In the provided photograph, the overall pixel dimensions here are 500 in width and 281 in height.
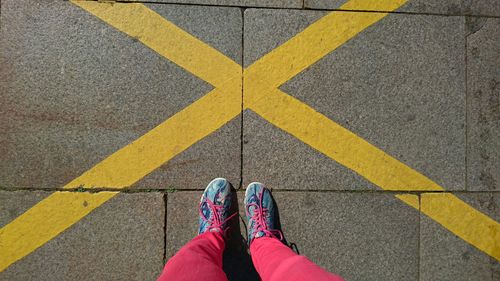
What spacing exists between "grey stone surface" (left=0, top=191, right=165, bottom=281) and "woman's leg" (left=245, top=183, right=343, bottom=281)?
0.66 metres

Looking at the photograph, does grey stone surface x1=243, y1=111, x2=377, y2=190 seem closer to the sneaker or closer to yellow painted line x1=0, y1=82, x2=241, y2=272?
the sneaker

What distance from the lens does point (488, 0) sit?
2660mm

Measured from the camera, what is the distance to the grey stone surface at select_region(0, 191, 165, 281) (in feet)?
8.08

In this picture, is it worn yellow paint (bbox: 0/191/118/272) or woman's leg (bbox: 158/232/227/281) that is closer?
woman's leg (bbox: 158/232/227/281)

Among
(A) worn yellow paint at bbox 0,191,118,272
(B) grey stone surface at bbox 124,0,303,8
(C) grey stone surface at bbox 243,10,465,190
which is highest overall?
(B) grey stone surface at bbox 124,0,303,8

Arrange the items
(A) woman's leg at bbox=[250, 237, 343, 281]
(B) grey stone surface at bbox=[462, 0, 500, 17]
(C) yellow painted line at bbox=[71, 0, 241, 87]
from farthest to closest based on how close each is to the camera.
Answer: (B) grey stone surface at bbox=[462, 0, 500, 17], (C) yellow painted line at bbox=[71, 0, 241, 87], (A) woman's leg at bbox=[250, 237, 343, 281]

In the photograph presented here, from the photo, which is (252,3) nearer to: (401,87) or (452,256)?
(401,87)

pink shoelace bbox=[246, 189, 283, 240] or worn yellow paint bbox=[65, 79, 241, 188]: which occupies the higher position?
worn yellow paint bbox=[65, 79, 241, 188]

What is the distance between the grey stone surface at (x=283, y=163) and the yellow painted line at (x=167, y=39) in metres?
0.38

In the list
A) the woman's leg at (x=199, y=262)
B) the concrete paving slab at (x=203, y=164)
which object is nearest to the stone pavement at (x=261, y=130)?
the concrete paving slab at (x=203, y=164)

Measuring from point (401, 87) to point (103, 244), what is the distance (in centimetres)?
249

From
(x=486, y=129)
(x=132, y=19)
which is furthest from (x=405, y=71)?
(x=132, y=19)

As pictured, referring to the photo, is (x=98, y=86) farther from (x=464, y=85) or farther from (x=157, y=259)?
(x=464, y=85)

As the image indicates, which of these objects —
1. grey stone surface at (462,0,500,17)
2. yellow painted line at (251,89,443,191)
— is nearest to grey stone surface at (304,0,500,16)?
grey stone surface at (462,0,500,17)
